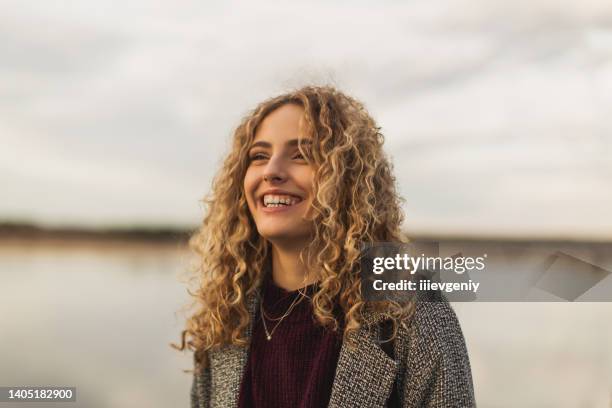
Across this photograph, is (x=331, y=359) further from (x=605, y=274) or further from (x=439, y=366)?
(x=605, y=274)

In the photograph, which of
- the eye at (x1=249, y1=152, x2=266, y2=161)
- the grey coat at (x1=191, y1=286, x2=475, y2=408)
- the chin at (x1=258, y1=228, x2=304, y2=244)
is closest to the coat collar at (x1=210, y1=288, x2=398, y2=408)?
the grey coat at (x1=191, y1=286, x2=475, y2=408)

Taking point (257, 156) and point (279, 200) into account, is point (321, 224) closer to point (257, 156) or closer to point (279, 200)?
point (279, 200)

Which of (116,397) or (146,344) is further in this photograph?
(146,344)

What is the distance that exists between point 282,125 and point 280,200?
0.27m

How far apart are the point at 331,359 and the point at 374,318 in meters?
0.18

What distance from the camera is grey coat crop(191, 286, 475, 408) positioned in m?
2.01

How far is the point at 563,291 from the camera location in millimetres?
2635

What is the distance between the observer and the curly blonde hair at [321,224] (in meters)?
2.19

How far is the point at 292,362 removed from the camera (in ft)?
7.13

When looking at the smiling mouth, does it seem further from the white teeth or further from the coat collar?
the coat collar

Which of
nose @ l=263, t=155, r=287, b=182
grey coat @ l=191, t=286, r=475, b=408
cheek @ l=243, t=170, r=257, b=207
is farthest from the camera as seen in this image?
cheek @ l=243, t=170, r=257, b=207

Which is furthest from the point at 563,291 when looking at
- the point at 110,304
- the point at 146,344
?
the point at 110,304

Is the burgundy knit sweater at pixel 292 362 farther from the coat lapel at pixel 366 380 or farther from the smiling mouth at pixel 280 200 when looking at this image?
the smiling mouth at pixel 280 200

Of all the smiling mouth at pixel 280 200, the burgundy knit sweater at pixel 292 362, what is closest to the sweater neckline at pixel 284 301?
the burgundy knit sweater at pixel 292 362
